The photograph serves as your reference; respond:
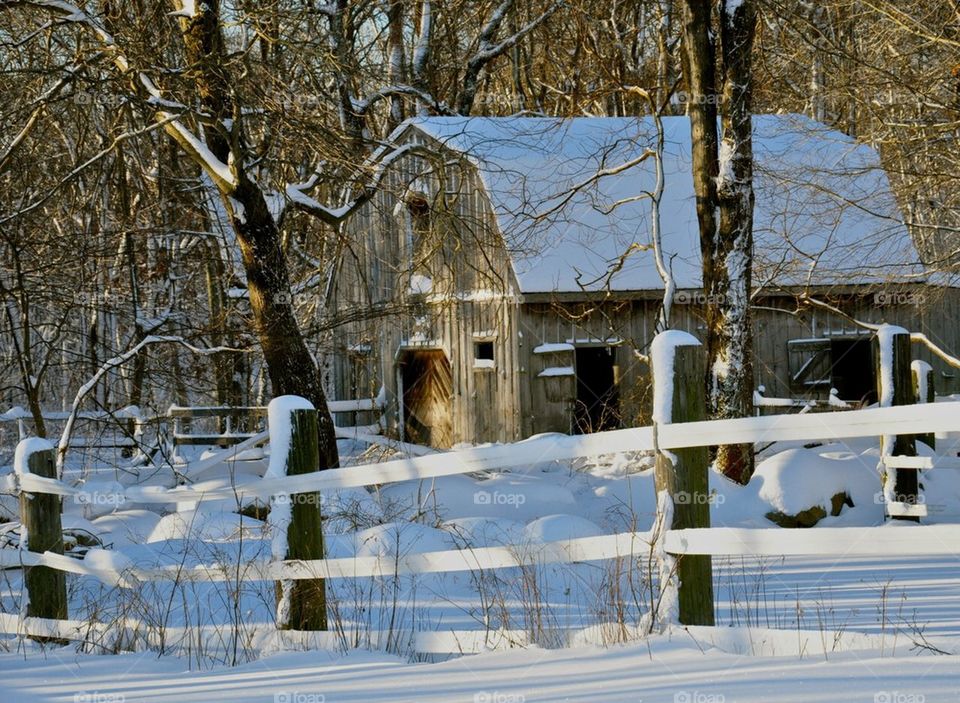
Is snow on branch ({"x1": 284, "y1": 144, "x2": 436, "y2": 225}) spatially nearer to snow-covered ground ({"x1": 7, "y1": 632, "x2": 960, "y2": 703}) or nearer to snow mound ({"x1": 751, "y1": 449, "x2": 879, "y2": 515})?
snow mound ({"x1": 751, "y1": 449, "x2": 879, "y2": 515})

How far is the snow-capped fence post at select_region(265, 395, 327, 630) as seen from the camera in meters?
5.54

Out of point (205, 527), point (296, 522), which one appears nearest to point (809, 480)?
point (205, 527)

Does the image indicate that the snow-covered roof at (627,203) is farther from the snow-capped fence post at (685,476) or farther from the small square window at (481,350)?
the snow-capped fence post at (685,476)

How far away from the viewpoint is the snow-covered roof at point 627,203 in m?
16.3

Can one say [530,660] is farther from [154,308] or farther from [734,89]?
[154,308]

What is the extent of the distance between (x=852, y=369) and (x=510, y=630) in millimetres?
15264

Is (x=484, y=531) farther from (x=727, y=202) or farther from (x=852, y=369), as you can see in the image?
(x=852, y=369)

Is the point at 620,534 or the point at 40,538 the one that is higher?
the point at 620,534

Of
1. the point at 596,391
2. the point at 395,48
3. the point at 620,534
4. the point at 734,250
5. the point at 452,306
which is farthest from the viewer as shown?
the point at 395,48

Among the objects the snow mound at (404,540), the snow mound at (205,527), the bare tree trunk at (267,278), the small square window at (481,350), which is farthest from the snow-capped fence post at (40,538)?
the small square window at (481,350)

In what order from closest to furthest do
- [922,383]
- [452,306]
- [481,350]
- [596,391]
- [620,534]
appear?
[620,534] < [922,383] < [452,306] < [481,350] < [596,391]

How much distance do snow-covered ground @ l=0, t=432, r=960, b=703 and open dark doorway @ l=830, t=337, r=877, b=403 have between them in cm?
767

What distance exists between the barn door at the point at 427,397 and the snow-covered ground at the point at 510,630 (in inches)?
331

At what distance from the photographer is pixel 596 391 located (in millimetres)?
19750
